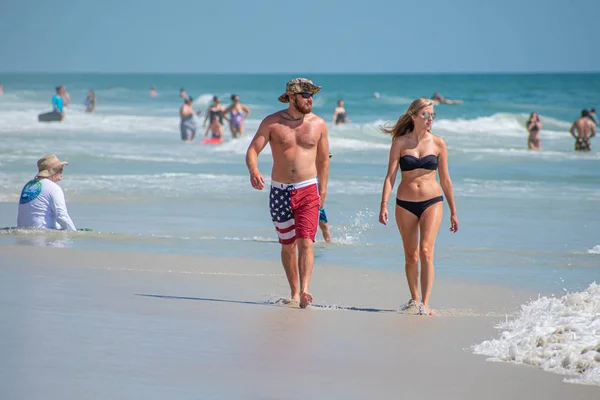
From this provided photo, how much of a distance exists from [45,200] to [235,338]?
4.30 meters

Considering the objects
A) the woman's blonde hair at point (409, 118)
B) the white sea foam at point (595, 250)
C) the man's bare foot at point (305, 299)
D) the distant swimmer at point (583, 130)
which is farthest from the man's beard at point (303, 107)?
the distant swimmer at point (583, 130)

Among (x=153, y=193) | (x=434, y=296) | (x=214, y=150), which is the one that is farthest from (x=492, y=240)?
(x=214, y=150)

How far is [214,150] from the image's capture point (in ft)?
85.9

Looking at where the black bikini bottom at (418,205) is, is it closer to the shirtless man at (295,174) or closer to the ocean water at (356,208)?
the shirtless man at (295,174)

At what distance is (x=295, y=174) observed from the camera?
22.3ft

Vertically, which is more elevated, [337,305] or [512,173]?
[512,173]

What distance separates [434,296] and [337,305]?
3.09ft

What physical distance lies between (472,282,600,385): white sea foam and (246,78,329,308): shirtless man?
1530mm

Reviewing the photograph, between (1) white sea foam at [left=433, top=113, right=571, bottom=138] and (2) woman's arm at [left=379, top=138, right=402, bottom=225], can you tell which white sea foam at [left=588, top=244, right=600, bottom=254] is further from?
(1) white sea foam at [left=433, top=113, right=571, bottom=138]

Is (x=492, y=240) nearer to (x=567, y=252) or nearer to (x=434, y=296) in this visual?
(x=567, y=252)

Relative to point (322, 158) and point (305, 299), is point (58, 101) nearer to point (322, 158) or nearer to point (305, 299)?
point (322, 158)

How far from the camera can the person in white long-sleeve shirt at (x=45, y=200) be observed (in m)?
9.29

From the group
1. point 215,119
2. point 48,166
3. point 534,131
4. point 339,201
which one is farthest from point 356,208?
point 534,131

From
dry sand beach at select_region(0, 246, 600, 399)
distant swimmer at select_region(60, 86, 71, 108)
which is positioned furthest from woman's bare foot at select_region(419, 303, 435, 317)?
distant swimmer at select_region(60, 86, 71, 108)
